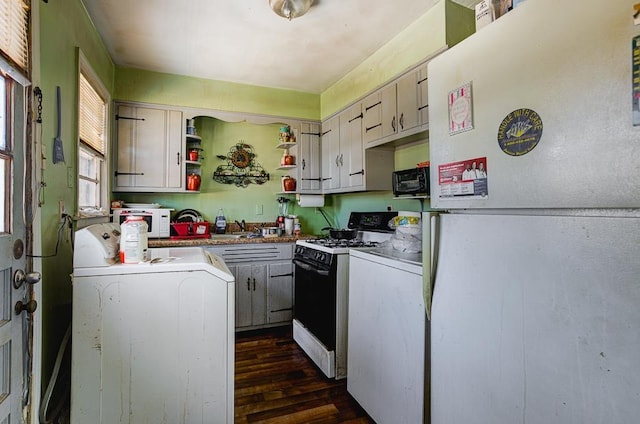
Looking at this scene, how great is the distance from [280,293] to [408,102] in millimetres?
2134

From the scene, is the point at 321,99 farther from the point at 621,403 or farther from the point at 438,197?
the point at 621,403

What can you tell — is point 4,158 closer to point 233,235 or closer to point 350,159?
point 233,235

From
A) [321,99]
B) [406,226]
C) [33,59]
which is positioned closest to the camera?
[33,59]

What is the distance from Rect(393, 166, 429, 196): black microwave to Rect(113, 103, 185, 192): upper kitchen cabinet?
2157 mm

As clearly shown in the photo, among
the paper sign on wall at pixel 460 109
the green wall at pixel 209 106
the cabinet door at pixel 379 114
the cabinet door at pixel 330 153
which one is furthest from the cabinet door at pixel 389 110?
the paper sign on wall at pixel 460 109

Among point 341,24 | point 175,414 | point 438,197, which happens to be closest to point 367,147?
point 341,24

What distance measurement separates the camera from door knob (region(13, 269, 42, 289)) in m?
1.24

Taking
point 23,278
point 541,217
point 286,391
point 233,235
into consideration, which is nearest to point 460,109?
point 541,217

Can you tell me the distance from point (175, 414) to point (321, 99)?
3.40 meters

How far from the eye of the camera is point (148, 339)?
144 cm

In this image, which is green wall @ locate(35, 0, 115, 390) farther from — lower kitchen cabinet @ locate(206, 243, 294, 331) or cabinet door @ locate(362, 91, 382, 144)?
cabinet door @ locate(362, 91, 382, 144)

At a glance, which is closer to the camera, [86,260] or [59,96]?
[86,260]

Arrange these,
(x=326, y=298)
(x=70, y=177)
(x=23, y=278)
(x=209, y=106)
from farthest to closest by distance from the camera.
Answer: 1. (x=209, y=106)
2. (x=326, y=298)
3. (x=70, y=177)
4. (x=23, y=278)

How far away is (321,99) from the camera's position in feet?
12.8
